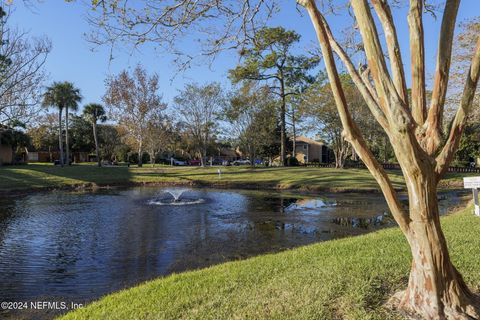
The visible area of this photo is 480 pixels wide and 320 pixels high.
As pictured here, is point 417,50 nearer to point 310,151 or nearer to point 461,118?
point 461,118

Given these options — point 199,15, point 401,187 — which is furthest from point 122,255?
point 401,187

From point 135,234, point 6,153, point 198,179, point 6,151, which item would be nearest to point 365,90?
point 135,234

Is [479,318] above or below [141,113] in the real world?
below

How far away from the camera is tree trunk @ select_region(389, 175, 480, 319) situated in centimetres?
390

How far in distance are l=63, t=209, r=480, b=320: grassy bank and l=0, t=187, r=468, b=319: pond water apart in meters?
1.80

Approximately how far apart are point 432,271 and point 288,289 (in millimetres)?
1717

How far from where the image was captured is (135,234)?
11.7 meters

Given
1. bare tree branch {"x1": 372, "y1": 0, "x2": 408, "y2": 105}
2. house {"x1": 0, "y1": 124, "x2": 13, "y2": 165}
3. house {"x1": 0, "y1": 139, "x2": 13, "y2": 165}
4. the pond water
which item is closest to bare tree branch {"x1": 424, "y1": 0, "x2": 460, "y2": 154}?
A: bare tree branch {"x1": 372, "y1": 0, "x2": 408, "y2": 105}

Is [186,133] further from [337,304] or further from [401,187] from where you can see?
[337,304]

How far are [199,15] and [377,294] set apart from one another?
15.8 feet

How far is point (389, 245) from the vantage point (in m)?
7.17

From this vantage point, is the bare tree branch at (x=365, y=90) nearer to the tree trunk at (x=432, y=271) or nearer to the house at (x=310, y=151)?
the tree trunk at (x=432, y=271)

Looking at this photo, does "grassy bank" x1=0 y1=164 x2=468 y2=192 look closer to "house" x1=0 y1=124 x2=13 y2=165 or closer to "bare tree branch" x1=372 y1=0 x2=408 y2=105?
"house" x1=0 y1=124 x2=13 y2=165

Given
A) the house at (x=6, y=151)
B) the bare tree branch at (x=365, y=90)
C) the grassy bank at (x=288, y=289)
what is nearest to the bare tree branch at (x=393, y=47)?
the bare tree branch at (x=365, y=90)
